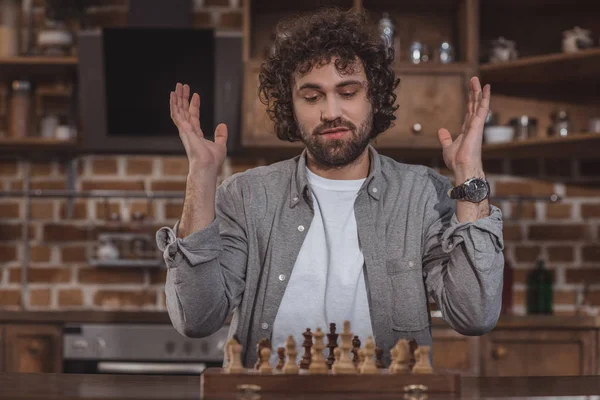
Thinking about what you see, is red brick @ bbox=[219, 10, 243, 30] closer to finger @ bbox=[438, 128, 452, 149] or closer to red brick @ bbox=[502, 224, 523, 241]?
red brick @ bbox=[502, 224, 523, 241]

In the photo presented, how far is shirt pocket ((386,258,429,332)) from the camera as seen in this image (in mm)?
1723

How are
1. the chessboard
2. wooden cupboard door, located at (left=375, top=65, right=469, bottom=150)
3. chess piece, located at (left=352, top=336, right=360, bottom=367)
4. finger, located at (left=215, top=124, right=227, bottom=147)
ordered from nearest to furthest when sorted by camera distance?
the chessboard → chess piece, located at (left=352, top=336, right=360, bottom=367) → finger, located at (left=215, top=124, right=227, bottom=147) → wooden cupboard door, located at (left=375, top=65, right=469, bottom=150)

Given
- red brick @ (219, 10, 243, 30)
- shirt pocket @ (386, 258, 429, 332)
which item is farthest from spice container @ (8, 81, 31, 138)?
shirt pocket @ (386, 258, 429, 332)

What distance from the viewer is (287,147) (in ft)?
11.1

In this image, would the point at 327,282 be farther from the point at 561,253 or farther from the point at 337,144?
the point at 561,253

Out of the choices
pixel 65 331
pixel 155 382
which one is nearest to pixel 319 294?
pixel 155 382

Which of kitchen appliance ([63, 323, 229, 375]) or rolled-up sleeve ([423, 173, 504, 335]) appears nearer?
rolled-up sleeve ([423, 173, 504, 335])

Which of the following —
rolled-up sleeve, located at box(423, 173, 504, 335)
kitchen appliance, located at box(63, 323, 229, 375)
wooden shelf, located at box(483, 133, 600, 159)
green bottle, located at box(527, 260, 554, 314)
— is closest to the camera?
rolled-up sleeve, located at box(423, 173, 504, 335)

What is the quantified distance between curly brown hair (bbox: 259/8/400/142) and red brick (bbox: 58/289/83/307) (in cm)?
192

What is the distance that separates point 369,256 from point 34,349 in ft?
5.86

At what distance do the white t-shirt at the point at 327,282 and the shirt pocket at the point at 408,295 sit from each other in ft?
0.20

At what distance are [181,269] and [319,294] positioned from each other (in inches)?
11.5

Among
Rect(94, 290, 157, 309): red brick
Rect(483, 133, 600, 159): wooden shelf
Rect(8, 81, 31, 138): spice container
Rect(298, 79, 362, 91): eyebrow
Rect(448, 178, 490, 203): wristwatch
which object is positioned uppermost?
Rect(8, 81, 31, 138): spice container

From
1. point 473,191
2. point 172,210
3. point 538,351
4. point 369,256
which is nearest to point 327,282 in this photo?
point 369,256
